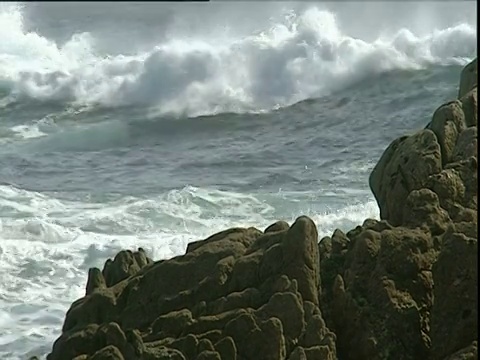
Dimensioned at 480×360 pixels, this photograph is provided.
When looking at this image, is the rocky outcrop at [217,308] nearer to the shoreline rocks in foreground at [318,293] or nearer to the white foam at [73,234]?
the shoreline rocks in foreground at [318,293]

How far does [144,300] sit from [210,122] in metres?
16.5

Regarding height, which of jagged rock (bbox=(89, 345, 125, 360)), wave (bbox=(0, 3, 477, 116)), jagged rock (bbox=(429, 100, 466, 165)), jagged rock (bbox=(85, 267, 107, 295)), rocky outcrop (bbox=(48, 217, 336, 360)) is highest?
wave (bbox=(0, 3, 477, 116))

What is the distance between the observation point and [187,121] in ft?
80.2

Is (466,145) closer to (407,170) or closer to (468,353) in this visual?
(407,170)

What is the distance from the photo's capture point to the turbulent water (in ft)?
46.7

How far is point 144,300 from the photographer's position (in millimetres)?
7805

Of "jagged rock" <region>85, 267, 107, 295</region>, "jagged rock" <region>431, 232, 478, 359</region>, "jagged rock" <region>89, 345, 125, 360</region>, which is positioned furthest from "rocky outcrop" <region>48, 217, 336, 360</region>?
"jagged rock" <region>431, 232, 478, 359</region>

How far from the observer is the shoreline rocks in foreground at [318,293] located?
7.13 metres

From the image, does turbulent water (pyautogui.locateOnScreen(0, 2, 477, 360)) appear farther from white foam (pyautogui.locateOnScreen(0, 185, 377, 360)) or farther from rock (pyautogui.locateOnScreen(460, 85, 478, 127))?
rock (pyautogui.locateOnScreen(460, 85, 478, 127))

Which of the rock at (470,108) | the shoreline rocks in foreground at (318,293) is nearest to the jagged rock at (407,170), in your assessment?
the shoreline rocks in foreground at (318,293)

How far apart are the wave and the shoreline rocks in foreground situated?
17.2m

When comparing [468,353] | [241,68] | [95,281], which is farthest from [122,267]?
[241,68]

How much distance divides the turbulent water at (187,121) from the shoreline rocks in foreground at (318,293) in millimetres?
2235

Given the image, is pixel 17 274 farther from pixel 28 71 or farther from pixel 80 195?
pixel 28 71
